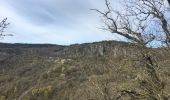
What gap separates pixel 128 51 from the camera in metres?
22.1

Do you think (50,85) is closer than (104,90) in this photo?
No

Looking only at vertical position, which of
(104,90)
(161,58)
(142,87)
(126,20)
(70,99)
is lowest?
(70,99)

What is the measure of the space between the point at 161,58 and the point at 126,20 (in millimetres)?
2583

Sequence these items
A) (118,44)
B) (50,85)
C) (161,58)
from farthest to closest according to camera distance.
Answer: (50,85)
(118,44)
(161,58)

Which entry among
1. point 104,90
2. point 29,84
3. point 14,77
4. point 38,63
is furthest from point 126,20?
point 38,63

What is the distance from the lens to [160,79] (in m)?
20.6

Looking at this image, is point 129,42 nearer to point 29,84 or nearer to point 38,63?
point 29,84

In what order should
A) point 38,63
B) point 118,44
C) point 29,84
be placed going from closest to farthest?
point 118,44, point 29,84, point 38,63

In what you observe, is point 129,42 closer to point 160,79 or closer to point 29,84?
point 160,79

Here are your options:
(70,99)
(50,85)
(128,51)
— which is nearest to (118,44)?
(128,51)

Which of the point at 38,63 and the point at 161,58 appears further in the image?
the point at 38,63

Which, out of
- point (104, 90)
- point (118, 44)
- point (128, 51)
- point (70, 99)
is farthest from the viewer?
point (70, 99)

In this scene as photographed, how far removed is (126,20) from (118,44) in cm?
331

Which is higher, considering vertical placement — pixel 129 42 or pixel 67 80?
pixel 129 42
